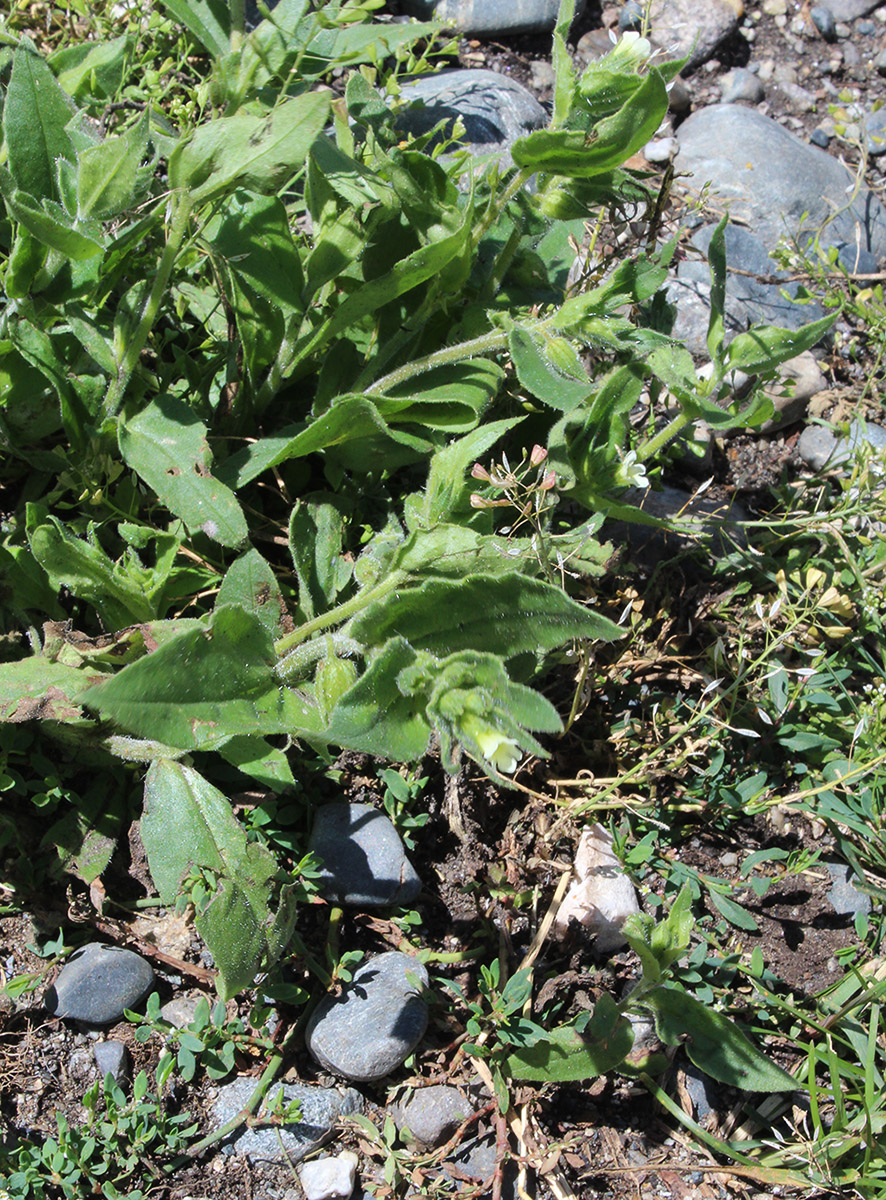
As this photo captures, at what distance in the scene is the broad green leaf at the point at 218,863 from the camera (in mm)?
2188

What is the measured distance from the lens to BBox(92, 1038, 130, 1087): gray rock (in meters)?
2.46

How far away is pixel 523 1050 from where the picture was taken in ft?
8.33

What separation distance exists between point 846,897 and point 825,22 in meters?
3.99

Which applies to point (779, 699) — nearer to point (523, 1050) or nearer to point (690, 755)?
point (690, 755)

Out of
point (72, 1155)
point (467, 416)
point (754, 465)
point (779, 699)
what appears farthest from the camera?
point (754, 465)

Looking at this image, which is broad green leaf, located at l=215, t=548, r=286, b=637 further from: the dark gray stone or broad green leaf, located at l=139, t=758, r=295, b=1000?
the dark gray stone

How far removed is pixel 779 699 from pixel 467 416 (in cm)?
126

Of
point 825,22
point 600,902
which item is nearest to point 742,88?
point 825,22

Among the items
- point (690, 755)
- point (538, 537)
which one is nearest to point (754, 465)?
point (690, 755)

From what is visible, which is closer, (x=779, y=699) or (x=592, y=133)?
(x=592, y=133)

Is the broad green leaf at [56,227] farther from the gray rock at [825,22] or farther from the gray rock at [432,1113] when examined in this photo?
the gray rock at [825,22]

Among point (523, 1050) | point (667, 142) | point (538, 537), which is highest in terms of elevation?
point (667, 142)

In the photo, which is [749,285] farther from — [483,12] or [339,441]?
[339,441]

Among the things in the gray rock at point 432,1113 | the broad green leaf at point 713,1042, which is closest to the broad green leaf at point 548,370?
the broad green leaf at point 713,1042
